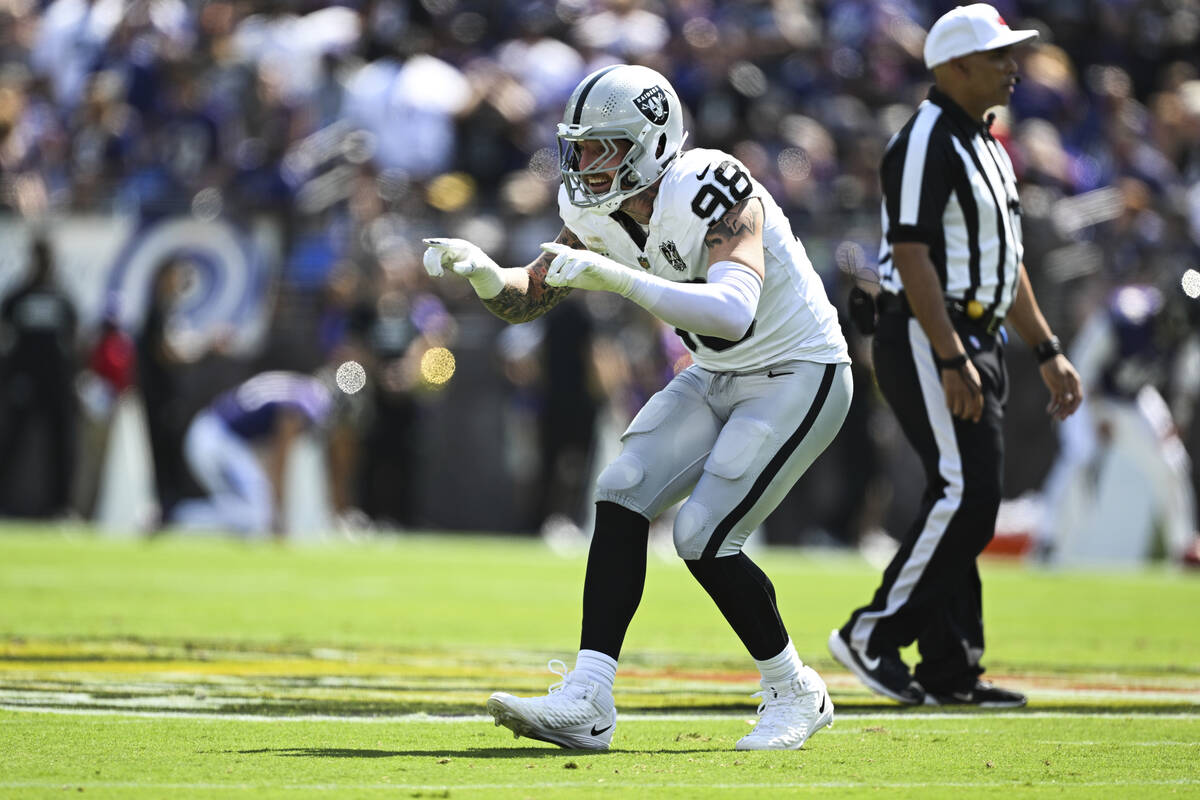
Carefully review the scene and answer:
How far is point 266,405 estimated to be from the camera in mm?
13789

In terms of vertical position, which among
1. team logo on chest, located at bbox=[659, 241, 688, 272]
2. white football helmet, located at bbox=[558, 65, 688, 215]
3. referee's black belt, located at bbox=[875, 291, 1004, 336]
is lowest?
referee's black belt, located at bbox=[875, 291, 1004, 336]

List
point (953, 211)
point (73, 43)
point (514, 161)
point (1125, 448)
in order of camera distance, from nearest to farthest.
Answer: point (953, 211) → point (1125, 448) → point (514, 161) → point (73, 43)

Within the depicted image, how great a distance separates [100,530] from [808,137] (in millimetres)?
6909

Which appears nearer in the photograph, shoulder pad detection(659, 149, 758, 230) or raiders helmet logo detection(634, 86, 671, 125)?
shoulder pad detection(659, 149, 758, 230)

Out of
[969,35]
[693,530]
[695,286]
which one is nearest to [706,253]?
[695,286]

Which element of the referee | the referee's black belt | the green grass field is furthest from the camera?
the referee's black belt

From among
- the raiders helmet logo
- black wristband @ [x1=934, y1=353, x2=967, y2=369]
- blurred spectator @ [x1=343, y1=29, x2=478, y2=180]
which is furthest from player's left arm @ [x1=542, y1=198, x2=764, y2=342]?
blurred spectator @ [x1=343, y1=29, x2=478, y2=180]

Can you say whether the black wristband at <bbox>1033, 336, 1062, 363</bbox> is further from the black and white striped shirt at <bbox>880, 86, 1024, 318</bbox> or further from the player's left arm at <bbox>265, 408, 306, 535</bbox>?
the player's left arm at <bbox>265, 408, 306, 535</bbox>

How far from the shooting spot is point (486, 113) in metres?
15.9

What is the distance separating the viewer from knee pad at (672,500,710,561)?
4.75 meters

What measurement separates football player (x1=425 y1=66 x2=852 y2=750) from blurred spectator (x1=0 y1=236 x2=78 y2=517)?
10897mm

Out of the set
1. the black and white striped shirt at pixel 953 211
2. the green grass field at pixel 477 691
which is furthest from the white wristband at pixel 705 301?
the black and white striped shirt at pixel 953 211

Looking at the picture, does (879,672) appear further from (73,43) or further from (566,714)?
(73,43)

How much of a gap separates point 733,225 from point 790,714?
133cm
